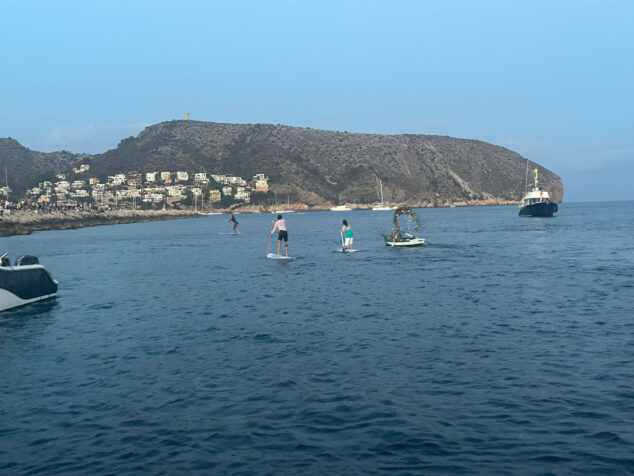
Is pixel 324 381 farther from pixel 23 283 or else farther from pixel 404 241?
pixel 404 241

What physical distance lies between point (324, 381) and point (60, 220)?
96573mm

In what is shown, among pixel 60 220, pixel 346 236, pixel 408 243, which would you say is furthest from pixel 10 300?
pixel 60 220

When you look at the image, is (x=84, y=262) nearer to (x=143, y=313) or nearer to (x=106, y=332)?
(x=143, y=313)

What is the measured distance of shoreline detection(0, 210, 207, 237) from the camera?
2974 inches

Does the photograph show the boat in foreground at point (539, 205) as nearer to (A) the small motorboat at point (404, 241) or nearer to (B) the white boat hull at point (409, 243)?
(A) the small motorboat at point (404, 241)

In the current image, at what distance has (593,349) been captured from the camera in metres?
12.2

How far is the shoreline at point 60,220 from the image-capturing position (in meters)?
75.5

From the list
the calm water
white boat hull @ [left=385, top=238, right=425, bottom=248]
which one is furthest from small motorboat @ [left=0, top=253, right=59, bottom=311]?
white boat hull @ [left=385, top=238, right=425, bottom=248]

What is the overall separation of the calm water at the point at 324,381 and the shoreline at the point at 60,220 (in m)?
61.8

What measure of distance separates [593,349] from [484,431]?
5651 millimetres

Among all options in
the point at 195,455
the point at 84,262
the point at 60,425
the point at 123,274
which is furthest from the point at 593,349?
the point at 84,262

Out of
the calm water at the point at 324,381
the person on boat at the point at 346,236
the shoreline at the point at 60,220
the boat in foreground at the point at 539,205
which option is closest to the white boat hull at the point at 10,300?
the calm water at the point at 324,381

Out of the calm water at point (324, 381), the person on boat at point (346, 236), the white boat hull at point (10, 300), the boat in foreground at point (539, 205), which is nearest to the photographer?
the calm water at point (324, 381)

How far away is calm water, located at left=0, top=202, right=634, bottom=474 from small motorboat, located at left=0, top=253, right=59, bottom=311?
575 mm
